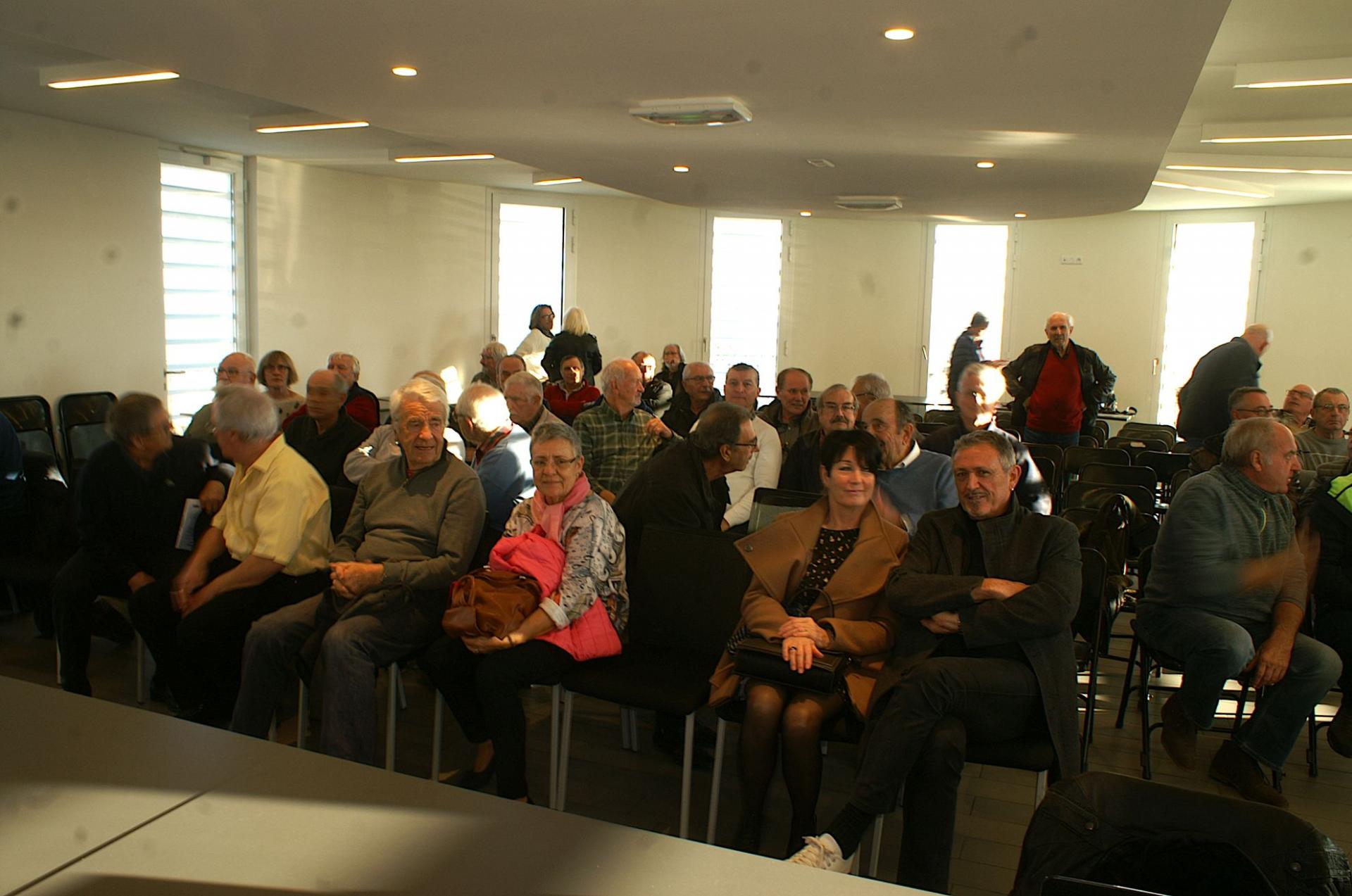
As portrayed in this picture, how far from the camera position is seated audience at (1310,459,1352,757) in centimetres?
415

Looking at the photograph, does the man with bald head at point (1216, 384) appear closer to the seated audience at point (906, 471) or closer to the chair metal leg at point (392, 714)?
the seated audience at point (906, 471)

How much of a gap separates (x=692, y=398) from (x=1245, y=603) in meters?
3.75

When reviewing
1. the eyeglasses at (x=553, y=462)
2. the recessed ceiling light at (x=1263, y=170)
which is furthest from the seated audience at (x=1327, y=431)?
the eyeglasses at (x=553, y=462)

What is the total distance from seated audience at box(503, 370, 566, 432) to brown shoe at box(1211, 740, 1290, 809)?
3529mm

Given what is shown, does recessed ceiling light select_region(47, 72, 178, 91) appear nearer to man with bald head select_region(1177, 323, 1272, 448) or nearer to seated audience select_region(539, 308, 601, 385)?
seated audience select_region(539, 308, 601, 385)

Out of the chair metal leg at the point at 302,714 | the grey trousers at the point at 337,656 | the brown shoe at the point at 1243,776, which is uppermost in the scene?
the grey trousers at the point at 337,656

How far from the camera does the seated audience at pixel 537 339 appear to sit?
1109 centimetres

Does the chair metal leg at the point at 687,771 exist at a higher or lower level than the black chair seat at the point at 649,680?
lower

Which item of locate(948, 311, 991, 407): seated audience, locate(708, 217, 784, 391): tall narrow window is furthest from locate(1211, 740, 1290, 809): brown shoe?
locate(708, 217, 784, 391): tall narrow window

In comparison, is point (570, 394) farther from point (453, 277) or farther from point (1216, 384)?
point (1216, 384)

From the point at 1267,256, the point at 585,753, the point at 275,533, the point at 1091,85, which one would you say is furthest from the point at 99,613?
the point at 1267,256

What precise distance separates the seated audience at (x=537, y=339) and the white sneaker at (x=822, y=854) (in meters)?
8.02

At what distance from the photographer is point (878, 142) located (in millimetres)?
6516

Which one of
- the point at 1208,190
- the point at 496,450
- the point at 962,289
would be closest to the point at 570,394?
the point at 496,450
